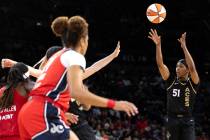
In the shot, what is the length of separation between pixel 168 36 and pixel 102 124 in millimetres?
6767

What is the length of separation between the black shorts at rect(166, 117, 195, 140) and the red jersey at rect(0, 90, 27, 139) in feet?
11.4

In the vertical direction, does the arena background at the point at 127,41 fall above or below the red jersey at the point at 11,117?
above

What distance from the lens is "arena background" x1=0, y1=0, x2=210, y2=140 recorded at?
59.2 feet

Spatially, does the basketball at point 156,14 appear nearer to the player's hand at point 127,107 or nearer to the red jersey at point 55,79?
the red jersey at point 55,79

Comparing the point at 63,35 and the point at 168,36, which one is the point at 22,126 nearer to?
the point at 63,35

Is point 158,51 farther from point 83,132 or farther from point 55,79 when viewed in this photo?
point 55,79

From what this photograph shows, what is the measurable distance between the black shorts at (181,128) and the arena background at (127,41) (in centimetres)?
762

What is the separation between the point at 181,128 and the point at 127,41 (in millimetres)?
12390

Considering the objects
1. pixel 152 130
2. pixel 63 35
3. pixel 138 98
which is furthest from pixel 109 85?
pixel 63 35

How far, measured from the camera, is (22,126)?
459 centimetres

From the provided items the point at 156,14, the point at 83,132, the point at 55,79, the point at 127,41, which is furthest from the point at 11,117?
the point at 127,41

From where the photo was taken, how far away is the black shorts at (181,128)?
8133 mm

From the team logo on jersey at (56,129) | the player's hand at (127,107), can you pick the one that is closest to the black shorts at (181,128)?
the team logo on jersey at (56,129)

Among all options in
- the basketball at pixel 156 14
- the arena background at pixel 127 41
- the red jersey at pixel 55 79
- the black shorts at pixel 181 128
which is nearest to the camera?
the red jersey at pixel 55 79
